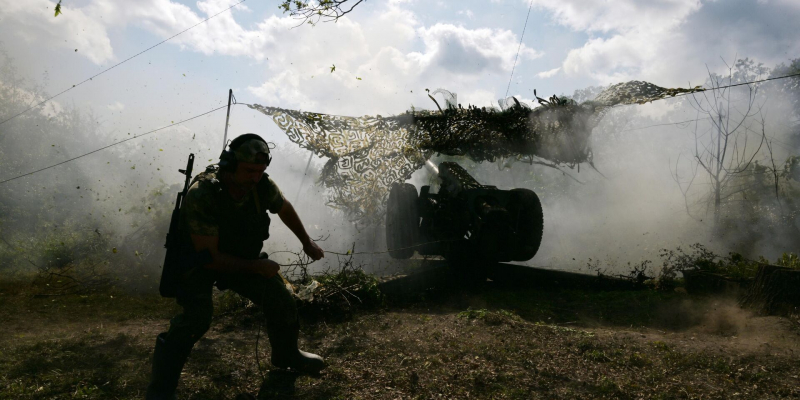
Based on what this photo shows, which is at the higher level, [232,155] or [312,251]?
[232,155]

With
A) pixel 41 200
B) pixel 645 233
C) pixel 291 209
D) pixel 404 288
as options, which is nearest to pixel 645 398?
pixel 291 209

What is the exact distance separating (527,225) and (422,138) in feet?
A: 7.75

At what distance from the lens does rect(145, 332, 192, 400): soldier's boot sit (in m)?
2.95

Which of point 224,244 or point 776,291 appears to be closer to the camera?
point 224,244

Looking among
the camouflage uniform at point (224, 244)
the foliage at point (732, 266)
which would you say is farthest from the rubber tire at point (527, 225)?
the camouflage uniform at point (224, 244)

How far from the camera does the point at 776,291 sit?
5363 mm

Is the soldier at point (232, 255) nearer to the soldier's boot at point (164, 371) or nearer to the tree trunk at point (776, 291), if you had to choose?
the soldier's boot at point (164, 371)

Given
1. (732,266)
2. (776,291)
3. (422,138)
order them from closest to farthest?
(776,291) → (732,266) → (422,138)

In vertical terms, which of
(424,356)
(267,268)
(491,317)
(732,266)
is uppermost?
(732,266)

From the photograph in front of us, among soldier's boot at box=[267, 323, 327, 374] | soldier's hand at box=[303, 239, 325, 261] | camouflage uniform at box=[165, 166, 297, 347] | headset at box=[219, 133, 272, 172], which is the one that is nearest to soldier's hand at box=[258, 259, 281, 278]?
camouflage uniform at box=[165, 166, 297, 347]

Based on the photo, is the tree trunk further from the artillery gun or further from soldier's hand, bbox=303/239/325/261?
soldier's hand, bbox=303/239/325/261

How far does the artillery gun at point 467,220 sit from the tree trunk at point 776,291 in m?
3.32

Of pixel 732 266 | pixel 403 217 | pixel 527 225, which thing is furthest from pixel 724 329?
pixel 403 217

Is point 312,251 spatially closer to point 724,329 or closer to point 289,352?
point 289,352
